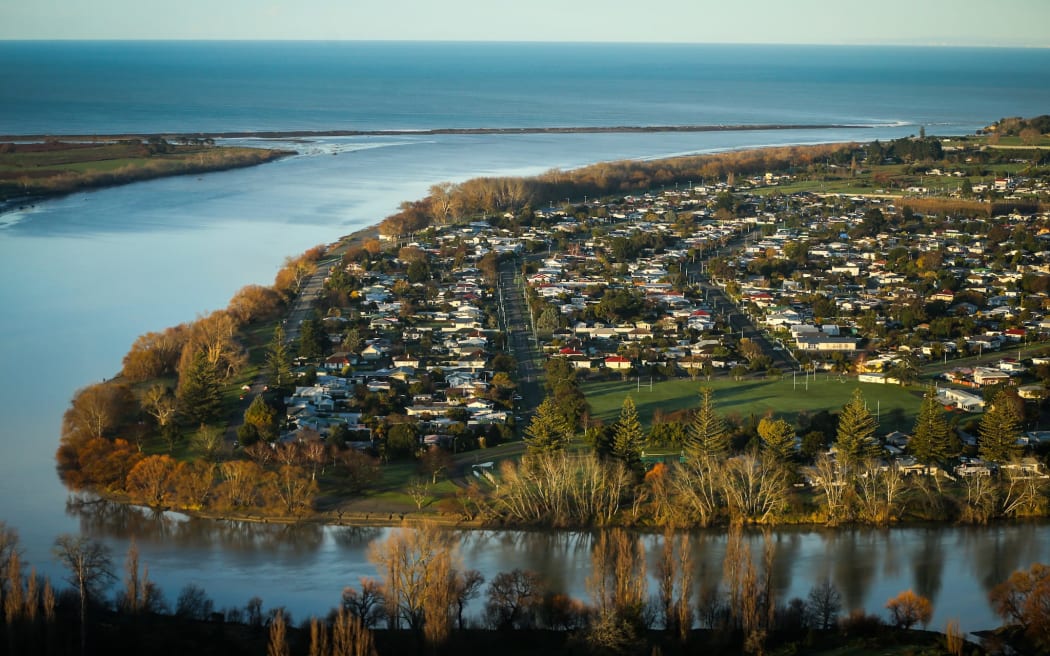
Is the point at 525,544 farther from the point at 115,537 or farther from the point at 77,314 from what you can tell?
the point at 77,314

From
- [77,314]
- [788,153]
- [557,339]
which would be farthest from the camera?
[788,153]

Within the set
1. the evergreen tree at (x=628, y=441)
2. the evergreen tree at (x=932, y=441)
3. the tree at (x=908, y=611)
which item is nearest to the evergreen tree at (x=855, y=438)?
the evergreen tree at (x=932, y=441)

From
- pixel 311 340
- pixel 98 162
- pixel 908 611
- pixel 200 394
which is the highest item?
pixel 98 162

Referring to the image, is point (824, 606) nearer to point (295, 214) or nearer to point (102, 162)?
point (295, 214)

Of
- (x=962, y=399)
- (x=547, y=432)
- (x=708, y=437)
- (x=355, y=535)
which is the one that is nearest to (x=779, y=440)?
(x=708, y=437)

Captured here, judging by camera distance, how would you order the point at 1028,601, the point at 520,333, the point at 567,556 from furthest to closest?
the point at 520,333, the point at 567,556, the point at 1028,601

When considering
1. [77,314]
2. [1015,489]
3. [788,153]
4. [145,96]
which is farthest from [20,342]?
[145,96]
